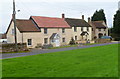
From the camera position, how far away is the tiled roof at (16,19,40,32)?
44344 millimetres

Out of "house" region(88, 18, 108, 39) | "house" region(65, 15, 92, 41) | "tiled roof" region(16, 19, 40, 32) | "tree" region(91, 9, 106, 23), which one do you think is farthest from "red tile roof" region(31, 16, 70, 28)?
"tree" region(91, 9, 106, 23)

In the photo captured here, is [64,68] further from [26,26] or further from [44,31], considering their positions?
[44,31]

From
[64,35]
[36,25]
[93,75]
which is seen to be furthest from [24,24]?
[93,75]

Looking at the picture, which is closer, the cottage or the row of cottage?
the row of cottage

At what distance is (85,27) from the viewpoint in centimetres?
6366

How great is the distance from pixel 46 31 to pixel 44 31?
2.17ft

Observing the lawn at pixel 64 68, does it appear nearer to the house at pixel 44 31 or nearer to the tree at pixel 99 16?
the house at pixel 44 31

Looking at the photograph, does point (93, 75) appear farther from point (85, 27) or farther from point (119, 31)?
point (119, 31)

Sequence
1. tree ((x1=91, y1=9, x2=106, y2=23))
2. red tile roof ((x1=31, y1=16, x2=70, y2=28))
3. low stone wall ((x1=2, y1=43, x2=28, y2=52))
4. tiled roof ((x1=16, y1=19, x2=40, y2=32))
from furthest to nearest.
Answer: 1. tree ((x1=91, y1=9, x2=106, y2=23))
2. red tile roof ((x1=31, y1=16, x2=70, y2=28))
3. tiled roof ((x1=16, y1=19, x2=40, y2=32))
4. low stone wall ((x1=2, y1=43, x2=28, y2=52))

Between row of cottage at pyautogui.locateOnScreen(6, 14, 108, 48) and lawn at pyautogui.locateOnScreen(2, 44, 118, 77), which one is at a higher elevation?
row of cottage at pyautogui.locateOnScreen(6, 14, 108, 48)

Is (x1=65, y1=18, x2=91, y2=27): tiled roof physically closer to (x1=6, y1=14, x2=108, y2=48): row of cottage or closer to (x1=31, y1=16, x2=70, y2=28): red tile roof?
(x1=6, y1=14, x2=108, y2=48): row of cottage

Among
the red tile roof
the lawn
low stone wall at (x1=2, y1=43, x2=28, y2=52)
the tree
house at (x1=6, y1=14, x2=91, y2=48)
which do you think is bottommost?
the lawn

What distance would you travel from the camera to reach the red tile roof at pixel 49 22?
4903 centimetres

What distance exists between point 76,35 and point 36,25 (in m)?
15.9
